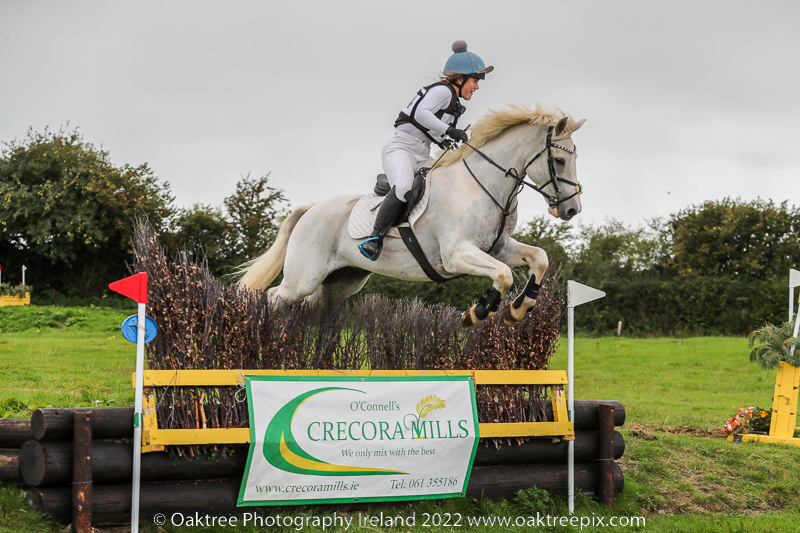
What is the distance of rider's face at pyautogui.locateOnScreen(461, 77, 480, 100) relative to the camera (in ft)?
14.5

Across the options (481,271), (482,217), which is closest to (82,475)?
(481,271)

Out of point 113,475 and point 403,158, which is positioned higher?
point 403,158

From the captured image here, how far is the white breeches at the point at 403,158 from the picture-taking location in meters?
4.45

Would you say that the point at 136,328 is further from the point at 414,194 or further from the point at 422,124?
the point at 422,124

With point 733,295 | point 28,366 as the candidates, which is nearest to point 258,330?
point 28,366

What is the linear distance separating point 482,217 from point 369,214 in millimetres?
771

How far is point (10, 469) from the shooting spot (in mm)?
3928

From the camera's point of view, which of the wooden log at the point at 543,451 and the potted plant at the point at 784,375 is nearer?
the wooden log at the point at 543,451

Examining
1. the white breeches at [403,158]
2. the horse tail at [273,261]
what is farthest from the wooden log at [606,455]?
the horse tail at [273,261]

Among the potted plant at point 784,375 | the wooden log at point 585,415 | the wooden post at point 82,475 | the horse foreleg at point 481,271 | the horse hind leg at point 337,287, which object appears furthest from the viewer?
the potted plant at point 784,375

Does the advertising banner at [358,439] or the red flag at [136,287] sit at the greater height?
the red flag at [136,287]

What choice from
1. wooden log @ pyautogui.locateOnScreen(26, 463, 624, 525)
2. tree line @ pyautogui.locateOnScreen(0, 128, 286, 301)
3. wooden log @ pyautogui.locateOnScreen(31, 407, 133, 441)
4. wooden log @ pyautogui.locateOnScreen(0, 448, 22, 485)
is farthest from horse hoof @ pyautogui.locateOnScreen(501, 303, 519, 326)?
tree line @ pyautogui.locateOnScreen(0, 128, 286, 301)

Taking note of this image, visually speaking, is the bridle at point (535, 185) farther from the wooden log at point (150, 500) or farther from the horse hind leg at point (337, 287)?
the wooden log at point (150, 500)

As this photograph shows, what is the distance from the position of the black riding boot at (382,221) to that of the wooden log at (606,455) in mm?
1975
